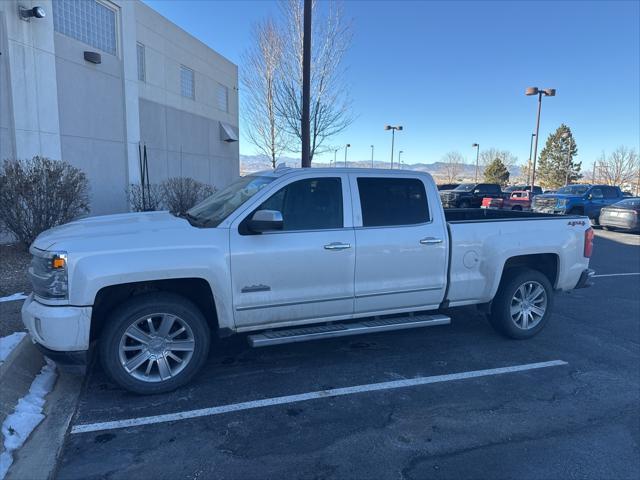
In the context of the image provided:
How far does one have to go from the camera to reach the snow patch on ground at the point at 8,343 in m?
4.05

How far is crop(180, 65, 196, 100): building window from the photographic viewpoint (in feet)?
61.8

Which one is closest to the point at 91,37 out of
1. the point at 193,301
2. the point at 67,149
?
the point at 67,149

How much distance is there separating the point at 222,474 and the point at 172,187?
38.6 ft

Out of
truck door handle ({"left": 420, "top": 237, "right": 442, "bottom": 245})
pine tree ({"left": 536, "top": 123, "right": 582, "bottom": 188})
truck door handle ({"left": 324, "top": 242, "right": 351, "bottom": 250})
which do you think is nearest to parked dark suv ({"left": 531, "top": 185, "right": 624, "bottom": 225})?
truck door handle ({"left": 420, "top": 237, "right": 442, "bottom": 245})

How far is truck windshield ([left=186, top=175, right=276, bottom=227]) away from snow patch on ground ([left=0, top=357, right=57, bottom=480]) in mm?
1927

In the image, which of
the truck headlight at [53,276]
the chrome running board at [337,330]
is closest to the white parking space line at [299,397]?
the chrome running board at [337,330]

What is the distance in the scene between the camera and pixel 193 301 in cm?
416

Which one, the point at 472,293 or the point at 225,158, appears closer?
the point at 472,293

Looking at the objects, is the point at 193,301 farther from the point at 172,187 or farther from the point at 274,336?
the point at 172,187

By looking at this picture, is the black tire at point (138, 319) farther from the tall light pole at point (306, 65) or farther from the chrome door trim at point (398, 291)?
the tall light pole at point (306, 65)

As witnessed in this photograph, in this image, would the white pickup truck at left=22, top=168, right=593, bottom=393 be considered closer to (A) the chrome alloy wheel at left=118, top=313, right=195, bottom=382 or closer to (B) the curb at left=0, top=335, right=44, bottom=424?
(A) the chrome alloy wheel at left=118, top=313, right=195, bottom=382

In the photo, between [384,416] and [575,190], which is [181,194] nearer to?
[384,416]

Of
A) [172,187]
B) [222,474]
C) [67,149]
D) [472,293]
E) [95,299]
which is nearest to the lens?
[222,474]

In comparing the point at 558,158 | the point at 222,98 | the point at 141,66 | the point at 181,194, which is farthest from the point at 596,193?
the point at 558,158
